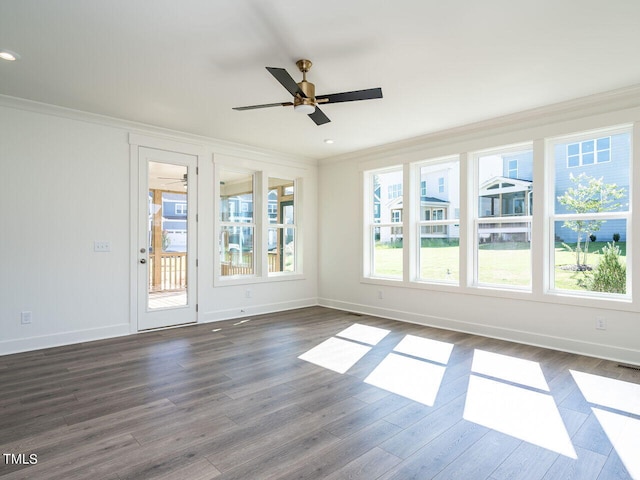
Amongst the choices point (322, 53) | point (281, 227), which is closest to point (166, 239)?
point (281, 227)

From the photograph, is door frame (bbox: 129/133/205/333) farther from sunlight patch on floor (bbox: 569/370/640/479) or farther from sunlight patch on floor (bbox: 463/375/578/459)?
sunlight patch on floor (bbox: 569/370/640/479)

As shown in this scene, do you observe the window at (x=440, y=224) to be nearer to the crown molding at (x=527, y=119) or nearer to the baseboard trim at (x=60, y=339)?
the crown molding at (x=527, y=119)

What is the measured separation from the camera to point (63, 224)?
427 centimetres

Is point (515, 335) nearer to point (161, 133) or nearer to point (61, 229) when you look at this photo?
point (161, 133)

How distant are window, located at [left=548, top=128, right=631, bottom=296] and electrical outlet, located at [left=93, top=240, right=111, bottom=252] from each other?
17.7 ft

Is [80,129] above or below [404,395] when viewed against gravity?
above

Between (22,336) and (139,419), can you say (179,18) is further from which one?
(22,336)

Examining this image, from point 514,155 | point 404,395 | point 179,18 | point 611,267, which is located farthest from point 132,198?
point 611,267

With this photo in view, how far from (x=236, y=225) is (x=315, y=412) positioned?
383cm

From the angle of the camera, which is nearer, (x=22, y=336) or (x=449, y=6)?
(x=449, y=6)

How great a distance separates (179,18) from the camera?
2496 millimetres

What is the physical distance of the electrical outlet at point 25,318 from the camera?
4.02 m

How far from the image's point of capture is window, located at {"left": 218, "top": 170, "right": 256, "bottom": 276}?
5.77 meters

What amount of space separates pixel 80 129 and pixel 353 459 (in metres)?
4.63
